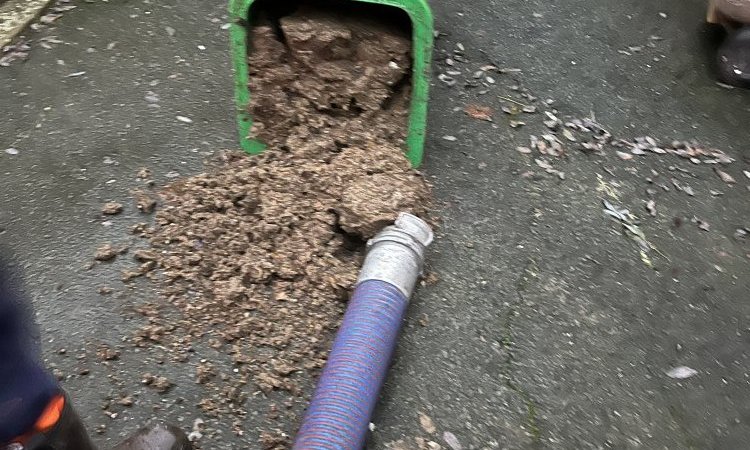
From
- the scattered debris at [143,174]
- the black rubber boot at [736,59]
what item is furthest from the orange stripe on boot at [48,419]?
the black rubber boot at [736,59]

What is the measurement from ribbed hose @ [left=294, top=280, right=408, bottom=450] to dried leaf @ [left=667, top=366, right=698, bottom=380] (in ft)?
2.83

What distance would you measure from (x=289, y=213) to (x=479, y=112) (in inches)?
43.2

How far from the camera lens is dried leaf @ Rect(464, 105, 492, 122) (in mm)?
2924

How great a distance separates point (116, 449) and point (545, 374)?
1226 millimetres

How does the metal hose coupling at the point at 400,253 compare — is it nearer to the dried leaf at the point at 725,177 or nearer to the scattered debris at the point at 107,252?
the scattered debris at the point at 107,252

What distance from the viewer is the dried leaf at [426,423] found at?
74.4 inches

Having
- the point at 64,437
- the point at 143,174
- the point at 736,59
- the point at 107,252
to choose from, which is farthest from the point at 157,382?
the point at 736,59

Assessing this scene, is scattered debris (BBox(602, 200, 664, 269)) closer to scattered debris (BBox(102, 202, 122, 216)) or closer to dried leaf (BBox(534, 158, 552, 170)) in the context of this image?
dried leaf (BBox(534, 158, 552, 170))

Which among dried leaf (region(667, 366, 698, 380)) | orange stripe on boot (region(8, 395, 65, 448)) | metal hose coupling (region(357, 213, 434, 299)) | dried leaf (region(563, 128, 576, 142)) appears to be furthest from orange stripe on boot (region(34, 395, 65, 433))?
dried leaf (region(563, 128, 576, 142))

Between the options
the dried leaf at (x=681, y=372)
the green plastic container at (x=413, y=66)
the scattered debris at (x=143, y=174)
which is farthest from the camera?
the scattered debris at (x=143, y=174)

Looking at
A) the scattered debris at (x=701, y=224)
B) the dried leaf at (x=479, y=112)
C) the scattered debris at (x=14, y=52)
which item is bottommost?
the scattered debris at (x=701, y=224)

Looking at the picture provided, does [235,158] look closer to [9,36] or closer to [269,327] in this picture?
[269,327]

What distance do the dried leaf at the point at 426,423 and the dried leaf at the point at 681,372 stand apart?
30.5 inches

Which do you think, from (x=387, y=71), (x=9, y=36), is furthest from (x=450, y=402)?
(x=9, y=36)
